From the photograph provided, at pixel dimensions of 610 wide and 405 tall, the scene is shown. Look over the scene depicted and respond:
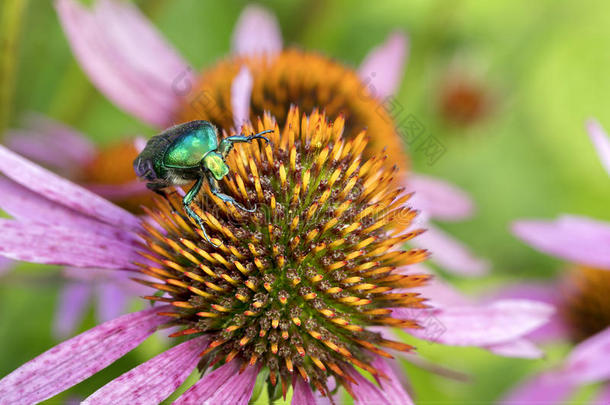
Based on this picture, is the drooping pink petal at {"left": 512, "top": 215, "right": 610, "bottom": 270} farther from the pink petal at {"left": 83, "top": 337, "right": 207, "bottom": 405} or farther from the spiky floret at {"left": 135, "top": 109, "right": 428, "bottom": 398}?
the pink petal at {"left": 83, "top": 337, "right": 207, "bottom": 405}

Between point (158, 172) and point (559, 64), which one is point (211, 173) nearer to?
point (158, 172)

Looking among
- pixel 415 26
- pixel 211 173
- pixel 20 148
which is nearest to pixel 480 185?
pixel 415 26

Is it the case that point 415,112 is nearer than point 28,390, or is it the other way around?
point 28,390

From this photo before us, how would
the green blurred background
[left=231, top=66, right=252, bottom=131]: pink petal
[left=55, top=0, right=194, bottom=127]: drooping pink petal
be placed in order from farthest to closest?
the green blurred background, [left=55, top=0, right=194, bottom=127]: drooping pink petal, [left=231, top=66, right=252, bottom=131]: pink petal

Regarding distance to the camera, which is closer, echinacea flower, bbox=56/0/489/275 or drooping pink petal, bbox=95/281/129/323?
echinacea flower, bbox=56/0/489/275

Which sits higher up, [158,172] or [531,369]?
[158,172]

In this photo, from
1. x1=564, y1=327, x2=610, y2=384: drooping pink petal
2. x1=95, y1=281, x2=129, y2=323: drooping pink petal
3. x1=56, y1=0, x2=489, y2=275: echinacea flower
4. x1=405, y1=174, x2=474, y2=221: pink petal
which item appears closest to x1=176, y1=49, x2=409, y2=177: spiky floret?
x1=56, y1=0, x2=489, y2=275: echinacea flower

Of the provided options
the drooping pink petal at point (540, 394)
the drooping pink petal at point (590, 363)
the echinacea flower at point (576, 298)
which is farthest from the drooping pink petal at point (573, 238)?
the drooping pink petal at point (540, 394)
